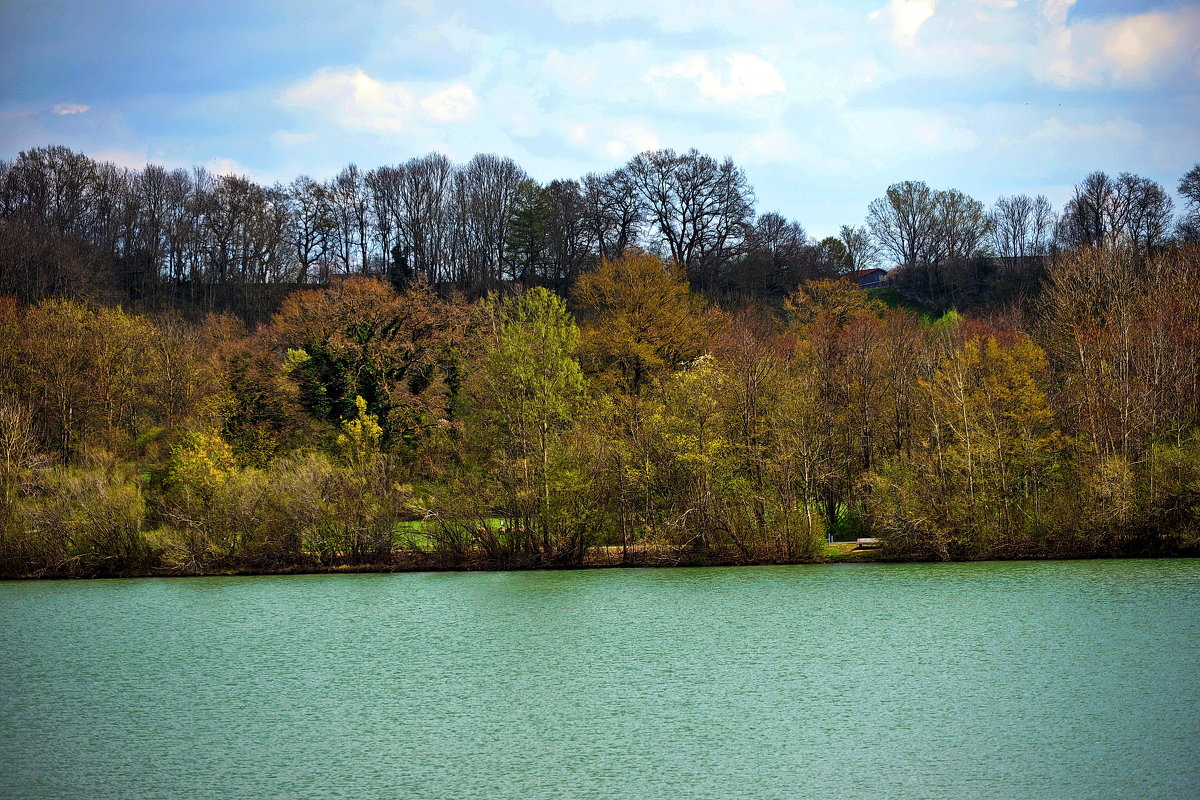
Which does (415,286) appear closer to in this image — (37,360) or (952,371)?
(37,360)

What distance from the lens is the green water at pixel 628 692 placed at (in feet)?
41.2

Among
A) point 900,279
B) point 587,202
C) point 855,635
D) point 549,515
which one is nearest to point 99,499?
point 549,515

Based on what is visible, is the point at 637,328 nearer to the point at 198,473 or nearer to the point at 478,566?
the point at 478,566

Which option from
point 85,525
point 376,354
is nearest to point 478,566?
point 376,354

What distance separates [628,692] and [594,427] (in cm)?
1929

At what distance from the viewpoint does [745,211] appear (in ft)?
228

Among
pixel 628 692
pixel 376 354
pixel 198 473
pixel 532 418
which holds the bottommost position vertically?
pixel 628 692

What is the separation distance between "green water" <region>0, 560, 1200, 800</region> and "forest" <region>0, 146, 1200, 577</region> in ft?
14.8

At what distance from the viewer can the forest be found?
32.2 m

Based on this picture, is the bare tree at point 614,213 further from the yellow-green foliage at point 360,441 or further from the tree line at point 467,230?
the yellow-green foliage at point 360,441

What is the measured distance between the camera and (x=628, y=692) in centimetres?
1684

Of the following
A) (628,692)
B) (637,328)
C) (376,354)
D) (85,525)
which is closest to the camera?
(628,692)

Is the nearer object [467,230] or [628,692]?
[628,692]

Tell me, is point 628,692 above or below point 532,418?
below
